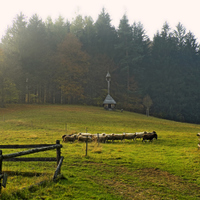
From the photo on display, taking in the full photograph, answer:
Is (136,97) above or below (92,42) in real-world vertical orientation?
below

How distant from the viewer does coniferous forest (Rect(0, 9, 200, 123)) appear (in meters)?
61.1

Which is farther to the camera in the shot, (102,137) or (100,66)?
(100,66)

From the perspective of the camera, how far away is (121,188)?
7375 millimetres

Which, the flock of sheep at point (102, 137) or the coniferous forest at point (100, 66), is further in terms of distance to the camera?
the coniferous forest at point (100, 66)

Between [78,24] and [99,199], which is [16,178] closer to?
[99,199]

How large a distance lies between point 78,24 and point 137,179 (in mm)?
80291

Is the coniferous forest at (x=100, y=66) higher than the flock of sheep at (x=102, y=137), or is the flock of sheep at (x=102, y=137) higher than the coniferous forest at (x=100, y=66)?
the coniferous forest at (x=100, y=66)

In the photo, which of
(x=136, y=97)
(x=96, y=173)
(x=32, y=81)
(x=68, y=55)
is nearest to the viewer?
(x=96, y=173)

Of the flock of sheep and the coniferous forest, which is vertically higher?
the coniferous forest

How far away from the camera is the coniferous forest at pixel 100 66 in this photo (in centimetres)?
6109

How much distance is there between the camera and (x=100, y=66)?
73.2 meters

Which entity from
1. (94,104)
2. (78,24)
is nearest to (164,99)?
(94,104)

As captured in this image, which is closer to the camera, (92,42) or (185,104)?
(185,104)

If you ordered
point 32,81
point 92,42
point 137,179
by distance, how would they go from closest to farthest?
point 137,179, point 32,81, point 92,42
